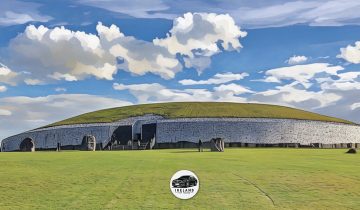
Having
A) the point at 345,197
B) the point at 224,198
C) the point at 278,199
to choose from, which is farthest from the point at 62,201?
the point at 345,197

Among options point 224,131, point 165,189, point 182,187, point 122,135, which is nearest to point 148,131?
point 122,135

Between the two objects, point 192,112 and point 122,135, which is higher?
point 192,112

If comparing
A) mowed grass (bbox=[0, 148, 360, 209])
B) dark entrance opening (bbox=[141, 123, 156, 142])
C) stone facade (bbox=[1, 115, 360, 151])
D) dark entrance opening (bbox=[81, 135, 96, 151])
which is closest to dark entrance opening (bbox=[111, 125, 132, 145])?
stone facade (bbox=[1, 115, 360, 151])

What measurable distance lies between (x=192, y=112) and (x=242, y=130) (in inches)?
563

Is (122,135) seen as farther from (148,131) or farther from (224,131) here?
(224,131)

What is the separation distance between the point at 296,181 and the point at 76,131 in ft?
277

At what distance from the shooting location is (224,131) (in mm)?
97250

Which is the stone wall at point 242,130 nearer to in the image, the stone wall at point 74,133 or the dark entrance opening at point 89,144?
the stone wall at point 74,133

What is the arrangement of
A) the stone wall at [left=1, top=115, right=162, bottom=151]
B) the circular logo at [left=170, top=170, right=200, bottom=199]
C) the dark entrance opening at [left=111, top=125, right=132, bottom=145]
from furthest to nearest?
1. the stone wall at [left=1, top=115, right=162, bottom=151]
2. the dark entrance opening at [left=111, top=125, right=132, bottom=145]
3. the circular logo at [left=170, top=170, right=200, bottom=199]

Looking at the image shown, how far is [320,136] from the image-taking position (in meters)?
101

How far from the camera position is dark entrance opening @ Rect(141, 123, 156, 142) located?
99000 millimetres

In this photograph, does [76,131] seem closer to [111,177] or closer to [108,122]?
[108,122]

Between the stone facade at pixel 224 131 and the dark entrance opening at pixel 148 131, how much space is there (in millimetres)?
965

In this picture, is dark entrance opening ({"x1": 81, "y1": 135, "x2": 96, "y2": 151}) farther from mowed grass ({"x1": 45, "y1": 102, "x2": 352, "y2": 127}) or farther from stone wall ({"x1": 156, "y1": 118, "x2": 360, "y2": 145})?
mowed grass ({"x1": 45, "y1": 102, "x2": 352, "y2": 127})
